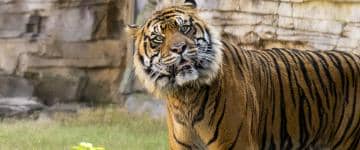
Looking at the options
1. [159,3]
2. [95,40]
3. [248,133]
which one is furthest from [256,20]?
[248,133]

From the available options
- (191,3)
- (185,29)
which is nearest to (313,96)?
(191,3)

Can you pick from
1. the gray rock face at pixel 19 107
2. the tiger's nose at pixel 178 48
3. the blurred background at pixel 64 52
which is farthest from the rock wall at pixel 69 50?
the tiger's nose at pixel 178 48

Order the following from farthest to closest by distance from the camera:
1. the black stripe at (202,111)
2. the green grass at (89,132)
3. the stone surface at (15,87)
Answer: the stone surface at (15,87), the green grass at (89,132), the black stripe at (202,111)

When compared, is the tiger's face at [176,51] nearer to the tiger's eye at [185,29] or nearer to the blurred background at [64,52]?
the tiger's eye at [185,29]

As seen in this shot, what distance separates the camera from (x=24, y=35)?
47.9ft

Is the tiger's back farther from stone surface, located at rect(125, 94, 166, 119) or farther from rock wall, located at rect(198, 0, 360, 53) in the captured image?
stone surface, located at rect(125, 94, 166, 119)

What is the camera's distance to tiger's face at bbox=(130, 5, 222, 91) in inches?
232

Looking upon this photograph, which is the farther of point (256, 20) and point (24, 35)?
point (24, 35)

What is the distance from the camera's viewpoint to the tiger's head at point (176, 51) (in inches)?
232

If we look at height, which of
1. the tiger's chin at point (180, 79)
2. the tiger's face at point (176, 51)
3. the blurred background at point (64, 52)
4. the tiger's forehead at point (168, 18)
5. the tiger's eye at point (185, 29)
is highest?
the tiger's forehead at point (168, 18)

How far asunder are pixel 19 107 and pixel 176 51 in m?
8.13

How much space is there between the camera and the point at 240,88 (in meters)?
6.32

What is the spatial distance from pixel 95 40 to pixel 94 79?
556 millimetres

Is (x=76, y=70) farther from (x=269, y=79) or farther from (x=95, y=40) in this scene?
(x=269, y=79)
